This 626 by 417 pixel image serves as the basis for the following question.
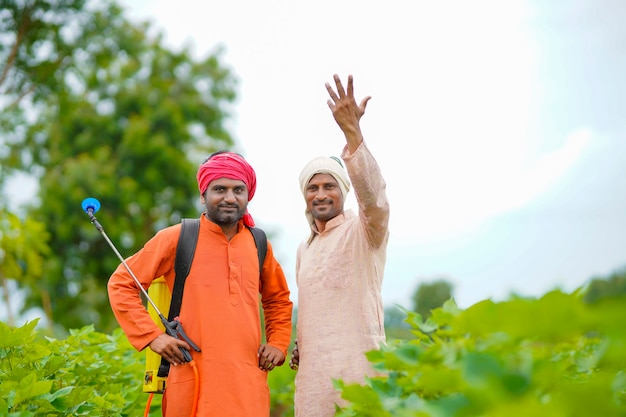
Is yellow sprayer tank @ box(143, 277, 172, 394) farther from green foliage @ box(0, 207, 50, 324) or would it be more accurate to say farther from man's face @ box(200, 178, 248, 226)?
green foliage @ box(0, 207, 50, 324)

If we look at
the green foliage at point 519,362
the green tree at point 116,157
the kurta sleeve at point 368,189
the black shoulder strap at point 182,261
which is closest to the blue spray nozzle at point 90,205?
the black shoulder strap at point 182,261

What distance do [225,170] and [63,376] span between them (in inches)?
48.5

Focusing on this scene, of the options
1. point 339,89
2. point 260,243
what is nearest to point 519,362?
point 339,89

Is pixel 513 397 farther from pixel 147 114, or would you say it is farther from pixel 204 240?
pixel 147 114

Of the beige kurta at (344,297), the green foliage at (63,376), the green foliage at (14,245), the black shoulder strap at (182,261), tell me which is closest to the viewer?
the green foliage at (63,376)

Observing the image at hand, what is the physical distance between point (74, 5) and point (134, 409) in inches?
544

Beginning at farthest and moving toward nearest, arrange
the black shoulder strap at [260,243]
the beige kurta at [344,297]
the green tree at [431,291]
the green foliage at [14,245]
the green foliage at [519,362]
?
the green tree at [431,291] < the green foliage at [14,245] < the black shoulder strap at [260,243] < the beige kurta at [344,297] < the green foliage at [519,362]

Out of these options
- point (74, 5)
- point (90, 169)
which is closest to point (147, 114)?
point (90, 169)

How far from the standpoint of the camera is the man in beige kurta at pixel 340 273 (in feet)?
10.8

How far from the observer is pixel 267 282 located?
3.79m

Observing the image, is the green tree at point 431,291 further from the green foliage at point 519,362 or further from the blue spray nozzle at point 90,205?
the green foliage at point 519,362

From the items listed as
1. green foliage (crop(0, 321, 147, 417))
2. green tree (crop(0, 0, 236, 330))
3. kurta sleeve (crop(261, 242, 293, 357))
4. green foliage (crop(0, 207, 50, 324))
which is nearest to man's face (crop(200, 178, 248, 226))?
kurta sleeve (crop(261, 242, 293, 357))

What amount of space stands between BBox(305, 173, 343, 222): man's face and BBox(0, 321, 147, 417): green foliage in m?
1.31

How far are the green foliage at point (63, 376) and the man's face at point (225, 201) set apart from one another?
0.97 meters
